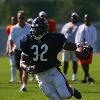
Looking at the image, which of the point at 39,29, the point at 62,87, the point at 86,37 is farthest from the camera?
the point at 86,37

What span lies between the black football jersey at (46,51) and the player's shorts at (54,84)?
125 mm

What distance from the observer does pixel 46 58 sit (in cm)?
1123

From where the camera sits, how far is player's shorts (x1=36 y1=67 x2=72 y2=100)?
11031 mm

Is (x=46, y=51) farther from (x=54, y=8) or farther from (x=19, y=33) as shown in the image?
(x=54, y=8)

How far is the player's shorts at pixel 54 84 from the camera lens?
36.2ft

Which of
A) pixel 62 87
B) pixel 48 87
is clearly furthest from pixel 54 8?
pixel 62 87

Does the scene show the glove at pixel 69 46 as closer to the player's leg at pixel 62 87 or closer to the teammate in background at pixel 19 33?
the player's leg at pixel 62 87

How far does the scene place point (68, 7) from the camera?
63344 millimetres

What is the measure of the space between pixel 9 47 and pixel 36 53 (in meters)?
6.50

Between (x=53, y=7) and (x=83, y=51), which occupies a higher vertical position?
(x=83, y=51)

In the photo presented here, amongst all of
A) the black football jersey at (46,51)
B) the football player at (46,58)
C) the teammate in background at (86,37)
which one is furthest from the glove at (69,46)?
the teammate in background at (86,37)

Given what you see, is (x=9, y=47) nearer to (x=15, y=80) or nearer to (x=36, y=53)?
(x=15, y=80)

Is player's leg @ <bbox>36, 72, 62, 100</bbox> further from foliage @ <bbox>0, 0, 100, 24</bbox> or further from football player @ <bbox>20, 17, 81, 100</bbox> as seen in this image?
foliage @ <bbox>0, 0, 100, 24</bbox>

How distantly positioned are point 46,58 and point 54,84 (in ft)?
1.54
